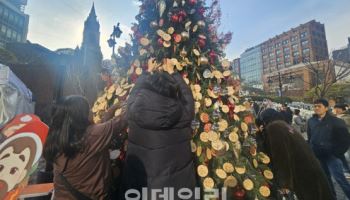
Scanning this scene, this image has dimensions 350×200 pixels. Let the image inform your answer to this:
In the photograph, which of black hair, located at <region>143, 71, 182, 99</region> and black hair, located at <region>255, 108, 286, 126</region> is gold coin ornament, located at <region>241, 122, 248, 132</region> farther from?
black hair, located at <region>143, 71, 182, 99</region>

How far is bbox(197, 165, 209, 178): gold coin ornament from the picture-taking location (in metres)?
2.39

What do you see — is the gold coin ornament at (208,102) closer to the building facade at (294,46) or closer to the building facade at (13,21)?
the building facade at (13,21)

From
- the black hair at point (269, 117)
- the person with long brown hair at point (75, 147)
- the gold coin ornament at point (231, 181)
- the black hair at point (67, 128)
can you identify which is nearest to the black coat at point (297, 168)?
the black hair at point (269, 117)

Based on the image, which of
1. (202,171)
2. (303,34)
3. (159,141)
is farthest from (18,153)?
(303,34)

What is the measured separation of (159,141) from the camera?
2.11 meters

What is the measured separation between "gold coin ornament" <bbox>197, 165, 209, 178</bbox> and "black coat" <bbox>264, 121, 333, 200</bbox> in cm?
104

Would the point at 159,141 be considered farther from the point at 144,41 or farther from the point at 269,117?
the point at 269,117

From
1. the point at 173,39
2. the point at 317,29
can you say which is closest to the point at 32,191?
the point at 173,39

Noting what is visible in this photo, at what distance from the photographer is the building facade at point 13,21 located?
53.6 metres

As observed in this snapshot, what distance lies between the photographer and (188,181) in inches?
84.7

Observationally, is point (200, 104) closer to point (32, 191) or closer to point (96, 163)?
point (96, 163)

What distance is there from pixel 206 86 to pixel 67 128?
1.52 m

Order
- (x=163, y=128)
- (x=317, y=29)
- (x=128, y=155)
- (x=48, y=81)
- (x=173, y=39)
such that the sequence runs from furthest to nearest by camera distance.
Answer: (x=317, y=29) < (x=48, y=81) < (x=173, y=39) < (x=128, y=155) < (x=163, y=128)

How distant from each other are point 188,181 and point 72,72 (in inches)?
579
